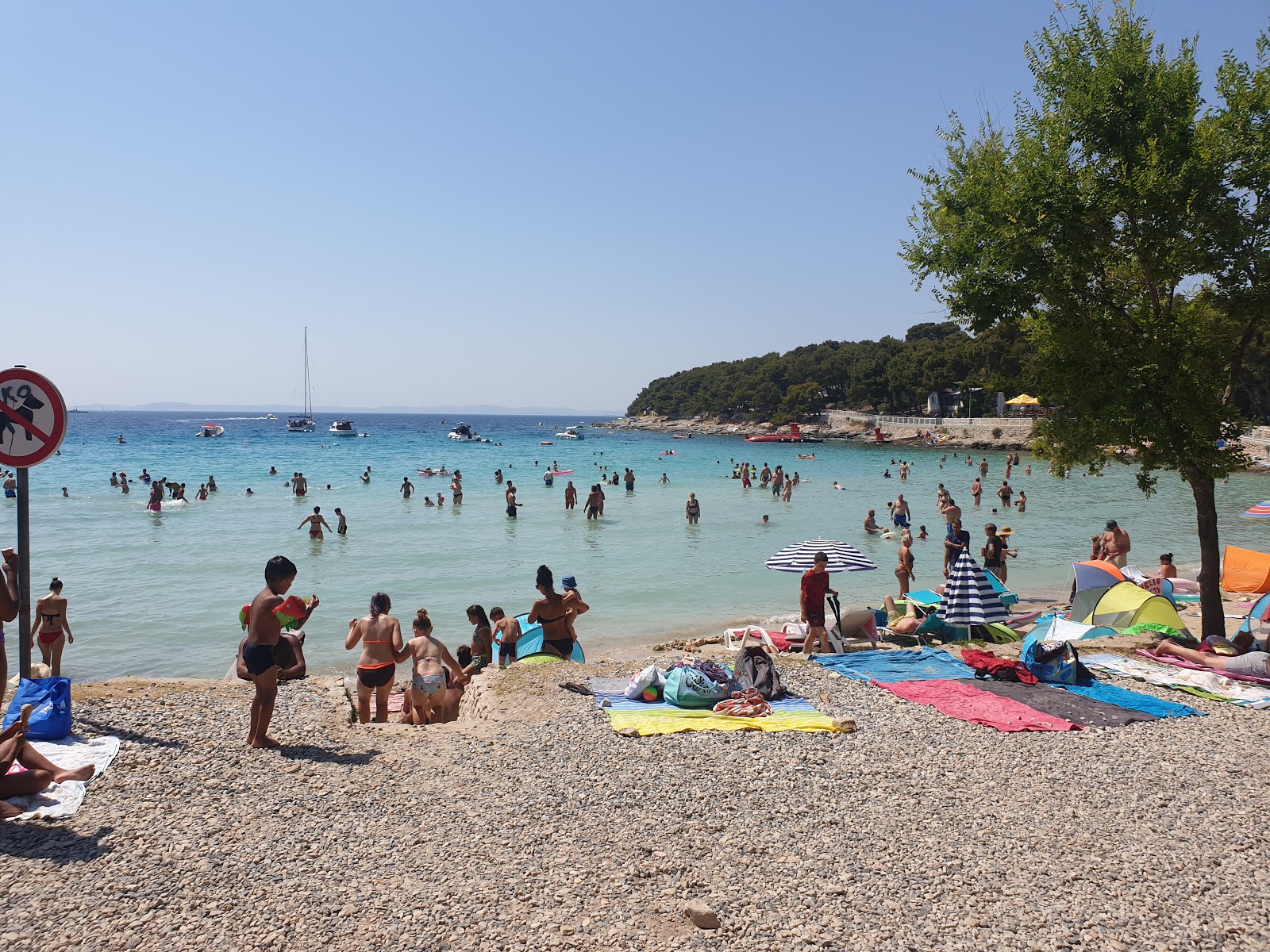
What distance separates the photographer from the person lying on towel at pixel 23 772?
4121mm

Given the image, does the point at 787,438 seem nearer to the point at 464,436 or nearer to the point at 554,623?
the point at 464,436

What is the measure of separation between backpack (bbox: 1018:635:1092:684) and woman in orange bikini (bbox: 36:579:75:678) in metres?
11.1

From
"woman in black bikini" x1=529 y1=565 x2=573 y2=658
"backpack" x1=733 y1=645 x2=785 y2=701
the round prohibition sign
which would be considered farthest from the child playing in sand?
the round prohibition sign

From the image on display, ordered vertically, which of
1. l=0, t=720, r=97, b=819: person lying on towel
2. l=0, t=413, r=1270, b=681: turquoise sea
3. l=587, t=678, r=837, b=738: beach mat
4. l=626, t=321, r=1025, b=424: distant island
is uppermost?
l=626, t=321, r=1025, b=424: distant island

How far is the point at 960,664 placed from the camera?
8.30 m

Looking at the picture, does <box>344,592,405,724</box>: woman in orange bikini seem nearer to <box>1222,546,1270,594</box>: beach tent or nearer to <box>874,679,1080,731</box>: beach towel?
<box>874,679,1080,731</box>: beach towel

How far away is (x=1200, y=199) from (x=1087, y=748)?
618 cm

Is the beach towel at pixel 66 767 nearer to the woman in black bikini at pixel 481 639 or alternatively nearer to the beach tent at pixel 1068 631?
the woman in black bikini at pixel 481 639

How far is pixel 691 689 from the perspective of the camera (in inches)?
269

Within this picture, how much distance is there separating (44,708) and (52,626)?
242 inches

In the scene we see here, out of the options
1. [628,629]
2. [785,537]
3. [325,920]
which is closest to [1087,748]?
[325,920]

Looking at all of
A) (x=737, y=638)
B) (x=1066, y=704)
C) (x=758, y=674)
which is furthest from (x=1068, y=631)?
(x=758, y=674)

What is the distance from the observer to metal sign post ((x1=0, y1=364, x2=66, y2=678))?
4.70 m

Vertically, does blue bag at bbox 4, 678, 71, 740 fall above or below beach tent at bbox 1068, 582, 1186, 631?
above
